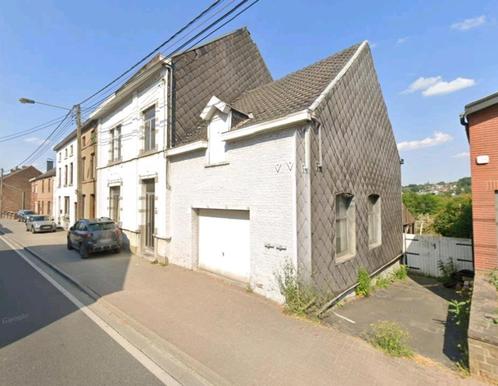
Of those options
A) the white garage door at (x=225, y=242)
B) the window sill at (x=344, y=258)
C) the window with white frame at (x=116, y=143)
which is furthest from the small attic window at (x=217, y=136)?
the window with white frame at (x=116, y=143)

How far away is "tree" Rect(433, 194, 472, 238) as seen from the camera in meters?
12.2

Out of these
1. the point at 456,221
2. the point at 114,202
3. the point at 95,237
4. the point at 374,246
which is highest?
the point at 114,202

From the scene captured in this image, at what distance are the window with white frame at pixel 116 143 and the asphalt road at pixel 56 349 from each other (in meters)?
9.26

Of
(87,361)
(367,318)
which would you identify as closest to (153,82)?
(87,361)

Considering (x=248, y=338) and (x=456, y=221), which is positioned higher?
(x=456, y=221)

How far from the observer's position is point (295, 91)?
8203 millimetres

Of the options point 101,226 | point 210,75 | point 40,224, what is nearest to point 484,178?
point 210,75

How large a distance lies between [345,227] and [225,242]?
3.52m

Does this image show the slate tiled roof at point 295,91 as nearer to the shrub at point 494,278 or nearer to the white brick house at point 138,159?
the white brick house at point 138,159

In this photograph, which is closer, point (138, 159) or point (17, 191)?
point (138, 159)

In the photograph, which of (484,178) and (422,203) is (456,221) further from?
(422,203)

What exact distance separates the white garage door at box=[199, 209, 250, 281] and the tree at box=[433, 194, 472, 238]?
10202mm

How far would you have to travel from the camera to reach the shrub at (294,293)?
18.9 ft

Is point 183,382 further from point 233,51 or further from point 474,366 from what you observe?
point 233,51
